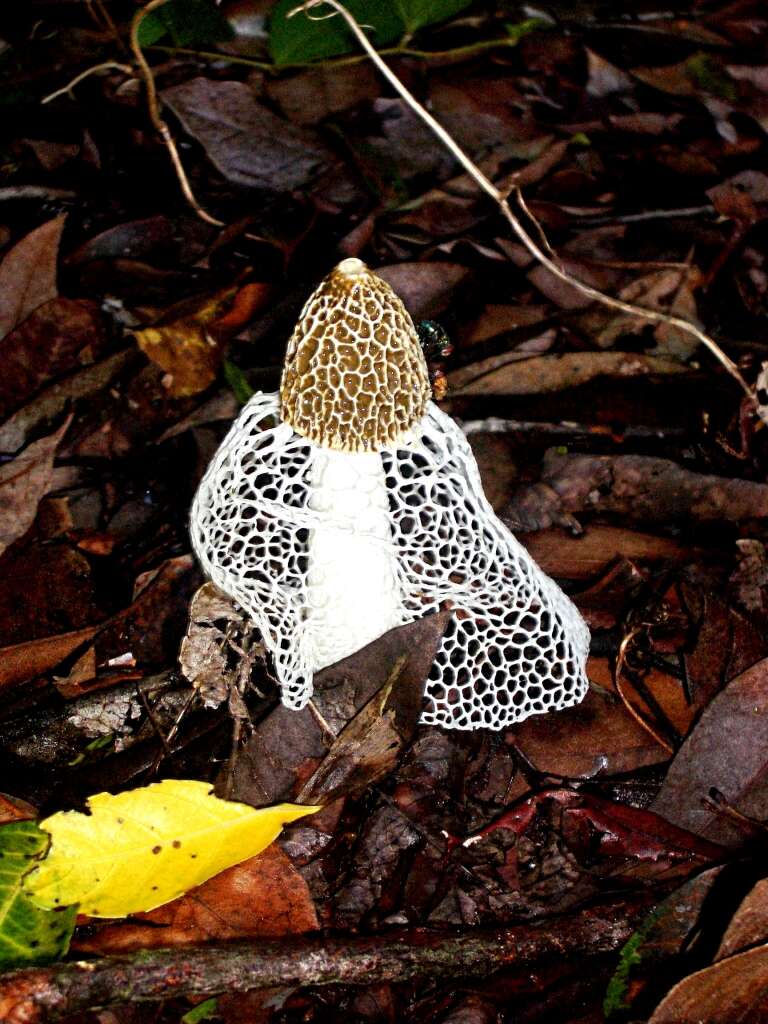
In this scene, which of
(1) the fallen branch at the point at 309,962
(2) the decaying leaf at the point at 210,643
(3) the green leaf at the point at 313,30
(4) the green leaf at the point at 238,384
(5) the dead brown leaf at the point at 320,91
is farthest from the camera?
(5) the dead brown leaf at the point at 320,91

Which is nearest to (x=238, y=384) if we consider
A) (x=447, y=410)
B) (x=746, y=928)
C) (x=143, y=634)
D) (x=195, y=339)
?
(x=195, y=339)

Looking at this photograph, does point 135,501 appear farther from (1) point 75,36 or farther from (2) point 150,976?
(1) point 75,36

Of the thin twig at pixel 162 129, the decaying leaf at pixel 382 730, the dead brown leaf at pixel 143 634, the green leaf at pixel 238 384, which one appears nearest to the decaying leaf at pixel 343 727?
the decaying leaf at pixel 382 730

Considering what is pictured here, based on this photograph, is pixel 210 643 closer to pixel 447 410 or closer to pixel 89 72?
pixel 447 410

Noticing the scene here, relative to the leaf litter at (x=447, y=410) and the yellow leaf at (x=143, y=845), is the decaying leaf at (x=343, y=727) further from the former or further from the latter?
the yellow leaf at (x=143, y=845)

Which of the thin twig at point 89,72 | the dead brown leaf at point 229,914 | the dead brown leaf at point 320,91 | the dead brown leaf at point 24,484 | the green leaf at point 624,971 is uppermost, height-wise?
the thin twig at point 89,72

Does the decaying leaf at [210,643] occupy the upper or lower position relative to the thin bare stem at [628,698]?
upper
